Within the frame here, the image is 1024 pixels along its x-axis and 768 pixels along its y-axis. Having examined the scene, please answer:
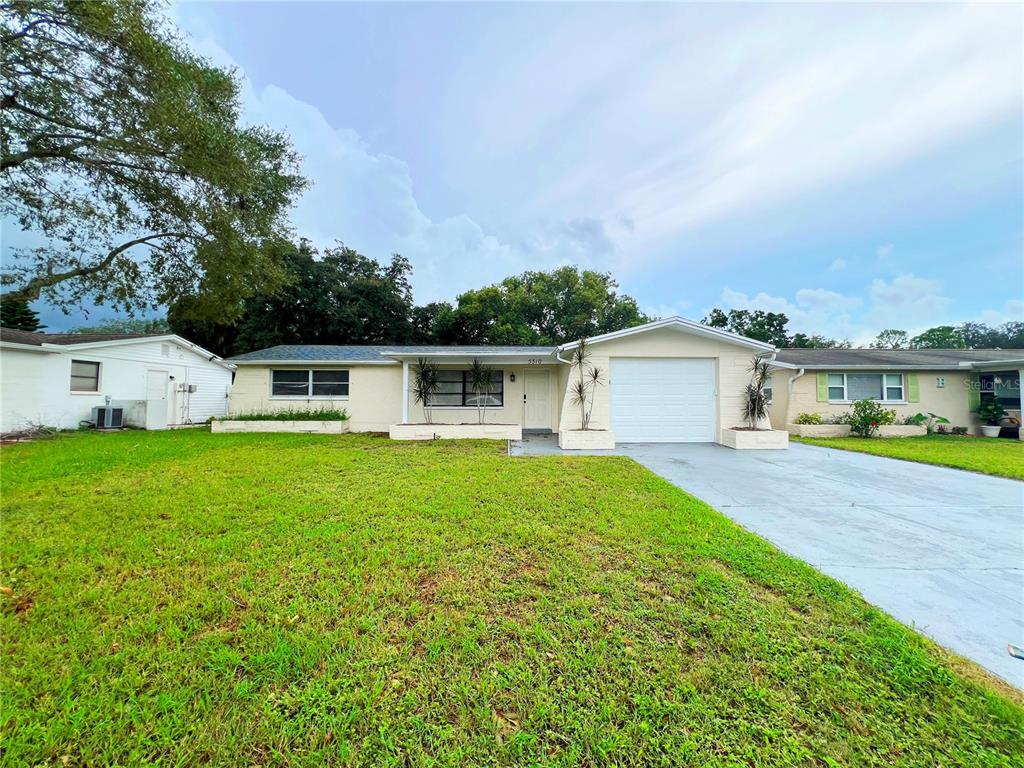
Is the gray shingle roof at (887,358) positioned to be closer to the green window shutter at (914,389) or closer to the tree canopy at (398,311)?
the green window shutter at (914,389)

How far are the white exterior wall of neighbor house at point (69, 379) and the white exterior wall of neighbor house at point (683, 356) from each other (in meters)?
14.9

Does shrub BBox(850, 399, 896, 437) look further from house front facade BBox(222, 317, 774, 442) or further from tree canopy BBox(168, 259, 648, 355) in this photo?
tree canopy BBox(168, 259, 648, 355)

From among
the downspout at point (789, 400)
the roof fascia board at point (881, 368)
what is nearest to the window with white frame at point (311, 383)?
the roof fascia board at point (881, 368)

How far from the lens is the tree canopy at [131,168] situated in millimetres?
6031

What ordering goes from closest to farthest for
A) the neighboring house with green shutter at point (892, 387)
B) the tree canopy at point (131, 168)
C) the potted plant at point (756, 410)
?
the tree canopy at point (131, 168), the potted plant at point (756, 410), the neighboring house with green shutter at point (892, 387)

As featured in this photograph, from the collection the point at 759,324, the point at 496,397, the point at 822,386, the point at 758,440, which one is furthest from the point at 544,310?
the point at 759,324

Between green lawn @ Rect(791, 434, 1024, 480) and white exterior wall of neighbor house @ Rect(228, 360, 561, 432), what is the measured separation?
820 cm

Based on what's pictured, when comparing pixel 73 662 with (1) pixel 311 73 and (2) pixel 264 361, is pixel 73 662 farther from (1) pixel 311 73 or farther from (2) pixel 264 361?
(1) pixel 311 73

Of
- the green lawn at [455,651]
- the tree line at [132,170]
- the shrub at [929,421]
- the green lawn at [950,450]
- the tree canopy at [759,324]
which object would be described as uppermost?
the tree canopy at [759,324]

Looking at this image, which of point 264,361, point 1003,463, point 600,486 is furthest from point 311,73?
point 1003,463

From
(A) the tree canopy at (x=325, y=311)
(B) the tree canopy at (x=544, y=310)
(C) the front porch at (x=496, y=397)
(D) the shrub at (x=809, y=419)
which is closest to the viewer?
(D) the shrub at (x=809, y=419)

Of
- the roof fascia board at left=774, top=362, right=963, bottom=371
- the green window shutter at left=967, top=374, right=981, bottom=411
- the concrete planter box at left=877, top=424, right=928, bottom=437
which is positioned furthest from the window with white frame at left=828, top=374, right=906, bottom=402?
the green window shutter at left=967, top=374, right=981, bottom=411

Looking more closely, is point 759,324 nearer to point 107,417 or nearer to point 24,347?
point 107,417

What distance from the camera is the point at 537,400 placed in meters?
12.9
